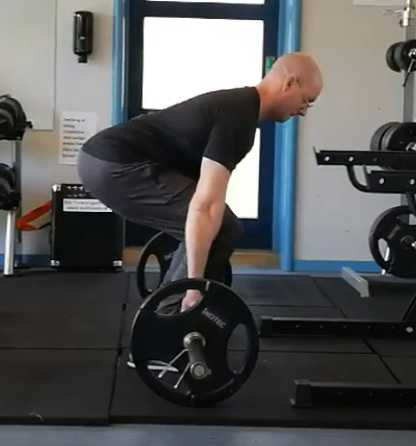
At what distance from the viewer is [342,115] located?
4.99m

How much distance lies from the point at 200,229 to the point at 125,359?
833 millimetres

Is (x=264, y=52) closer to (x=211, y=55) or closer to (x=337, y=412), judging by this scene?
(x=211, y=55)

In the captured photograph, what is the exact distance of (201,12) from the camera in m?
5.11

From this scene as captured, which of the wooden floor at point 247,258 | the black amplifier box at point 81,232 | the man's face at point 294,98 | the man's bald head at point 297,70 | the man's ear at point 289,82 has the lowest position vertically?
the wooden floor at point 247,258

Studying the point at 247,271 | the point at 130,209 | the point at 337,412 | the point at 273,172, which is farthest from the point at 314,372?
the point at 273,172

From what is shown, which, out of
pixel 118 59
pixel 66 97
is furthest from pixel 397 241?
pixel 66 97

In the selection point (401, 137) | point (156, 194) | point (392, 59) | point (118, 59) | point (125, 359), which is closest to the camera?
point (156, 194)

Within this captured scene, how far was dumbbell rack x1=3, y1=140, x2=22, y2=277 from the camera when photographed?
4.47 meters

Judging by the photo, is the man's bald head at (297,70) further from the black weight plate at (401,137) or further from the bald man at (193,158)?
the black weight plate at (401,137)

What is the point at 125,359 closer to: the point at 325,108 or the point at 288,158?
the point at 288,158

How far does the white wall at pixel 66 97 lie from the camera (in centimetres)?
484

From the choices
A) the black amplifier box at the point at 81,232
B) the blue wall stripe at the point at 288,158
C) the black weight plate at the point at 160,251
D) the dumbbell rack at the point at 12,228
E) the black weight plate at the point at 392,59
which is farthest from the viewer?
the blue wall stripe at the point at 288,158

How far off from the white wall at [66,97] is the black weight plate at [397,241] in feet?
6.23

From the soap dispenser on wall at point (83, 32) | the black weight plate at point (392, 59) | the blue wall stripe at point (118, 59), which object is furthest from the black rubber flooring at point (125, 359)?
the soap dispenser on wall at point (83, 32)
